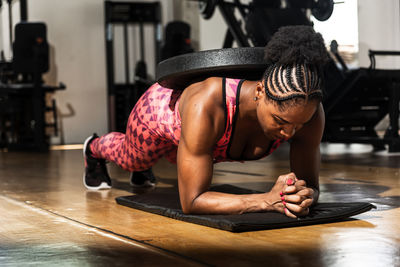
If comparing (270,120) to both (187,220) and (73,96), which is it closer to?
(187,220)

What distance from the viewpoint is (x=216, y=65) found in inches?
69.9

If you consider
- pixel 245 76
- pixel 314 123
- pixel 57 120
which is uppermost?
pixel 245 76

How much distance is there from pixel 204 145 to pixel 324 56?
0.42 meters

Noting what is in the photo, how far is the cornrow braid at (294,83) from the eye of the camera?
152cm

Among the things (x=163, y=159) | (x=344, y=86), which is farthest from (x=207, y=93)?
(x=344, y=86)

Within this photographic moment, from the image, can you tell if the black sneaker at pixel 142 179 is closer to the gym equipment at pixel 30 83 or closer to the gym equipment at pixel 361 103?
the gym equipment at pixel 361 103

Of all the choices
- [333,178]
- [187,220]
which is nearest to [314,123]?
[187,220]

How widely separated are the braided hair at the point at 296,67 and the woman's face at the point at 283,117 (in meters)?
0.02

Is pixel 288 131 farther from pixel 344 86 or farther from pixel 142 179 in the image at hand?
pixel 344 86

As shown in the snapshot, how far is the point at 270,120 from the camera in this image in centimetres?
159

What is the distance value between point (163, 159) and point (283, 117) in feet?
11.4

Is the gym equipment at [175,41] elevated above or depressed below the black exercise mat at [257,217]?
above

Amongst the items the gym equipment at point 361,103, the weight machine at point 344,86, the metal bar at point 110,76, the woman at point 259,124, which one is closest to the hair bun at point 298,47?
the woman at point 259,124

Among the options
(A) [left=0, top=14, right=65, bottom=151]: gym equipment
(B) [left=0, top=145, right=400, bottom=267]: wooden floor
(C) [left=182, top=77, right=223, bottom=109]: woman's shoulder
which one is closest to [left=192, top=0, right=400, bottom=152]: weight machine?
(A) [left=0, top=14, right=65, bottom=151]: gym equipment
